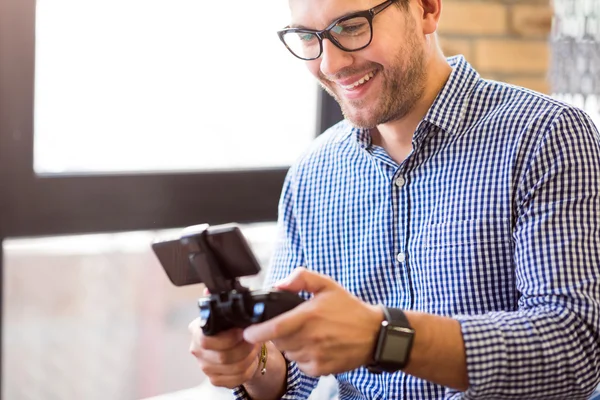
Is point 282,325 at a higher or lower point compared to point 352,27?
lower

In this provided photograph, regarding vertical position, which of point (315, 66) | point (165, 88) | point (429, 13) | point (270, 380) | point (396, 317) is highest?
point (429, 13)

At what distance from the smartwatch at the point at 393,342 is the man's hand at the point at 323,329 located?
0.5 inches

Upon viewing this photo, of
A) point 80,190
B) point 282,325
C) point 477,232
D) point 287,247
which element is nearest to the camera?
point 282,325

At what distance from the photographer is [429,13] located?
162 cm

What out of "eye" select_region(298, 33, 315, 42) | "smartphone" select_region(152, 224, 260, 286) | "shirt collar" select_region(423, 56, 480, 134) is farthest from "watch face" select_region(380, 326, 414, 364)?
"eye" select_region(298, 33, 315, 42)

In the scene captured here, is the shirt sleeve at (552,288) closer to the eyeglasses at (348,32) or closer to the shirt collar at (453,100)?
the shirt collar at (453,100)

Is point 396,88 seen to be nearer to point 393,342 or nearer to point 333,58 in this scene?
point 333,58

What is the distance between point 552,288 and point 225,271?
1.85 feet

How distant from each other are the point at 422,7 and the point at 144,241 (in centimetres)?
129

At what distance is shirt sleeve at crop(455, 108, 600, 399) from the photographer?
1.26 meters

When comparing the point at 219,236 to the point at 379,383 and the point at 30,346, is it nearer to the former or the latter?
the point at 379,383

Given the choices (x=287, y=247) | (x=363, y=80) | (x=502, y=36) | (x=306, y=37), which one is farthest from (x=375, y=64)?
(x=502, y=36)

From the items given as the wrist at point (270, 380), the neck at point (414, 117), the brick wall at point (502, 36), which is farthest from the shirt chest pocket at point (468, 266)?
the brick wall at point (502, 36)

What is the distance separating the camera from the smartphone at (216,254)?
1.11 meters
